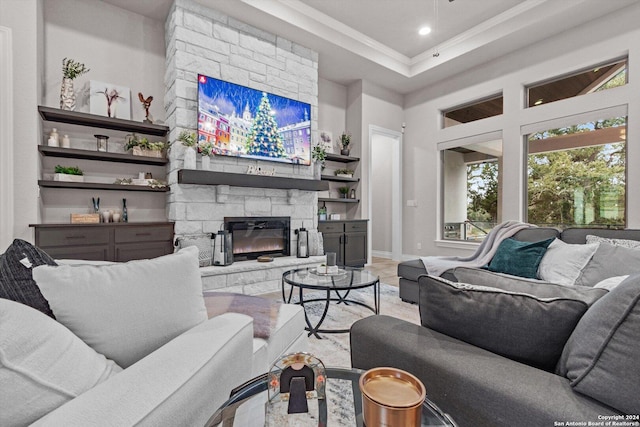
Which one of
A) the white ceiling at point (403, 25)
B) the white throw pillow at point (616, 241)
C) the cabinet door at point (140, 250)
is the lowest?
the cabinet door at point (140, 250)

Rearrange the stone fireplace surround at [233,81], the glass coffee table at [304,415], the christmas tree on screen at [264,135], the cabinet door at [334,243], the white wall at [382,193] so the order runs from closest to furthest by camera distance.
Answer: the glass coffee table at [304,415] → the stone fireplace surround at [233,81] → the christmas tree on screen at [264,135] → the cabinet door at [334,243] → the white wall at [382,193]

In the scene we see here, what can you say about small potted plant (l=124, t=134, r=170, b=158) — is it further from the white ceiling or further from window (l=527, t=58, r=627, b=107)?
window (l=527, t=58, r=627, b=107)

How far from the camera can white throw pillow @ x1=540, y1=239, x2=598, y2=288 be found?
220cm

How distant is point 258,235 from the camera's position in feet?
13.6

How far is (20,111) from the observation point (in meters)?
2.89

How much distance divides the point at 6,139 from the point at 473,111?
6.03 m

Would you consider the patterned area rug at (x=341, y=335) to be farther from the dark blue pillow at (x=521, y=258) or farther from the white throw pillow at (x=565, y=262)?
the white throw pillow at (x=565, y=262)

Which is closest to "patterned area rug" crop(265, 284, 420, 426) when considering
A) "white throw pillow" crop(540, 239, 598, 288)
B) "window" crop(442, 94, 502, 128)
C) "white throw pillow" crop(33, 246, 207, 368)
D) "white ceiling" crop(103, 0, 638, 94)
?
"white throw pillow" crop(33, 246, 207, 368)

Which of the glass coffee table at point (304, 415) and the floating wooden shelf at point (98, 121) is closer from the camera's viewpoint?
the glass coffee table at point (304, 415)

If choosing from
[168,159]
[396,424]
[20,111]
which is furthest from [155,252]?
[396,424]

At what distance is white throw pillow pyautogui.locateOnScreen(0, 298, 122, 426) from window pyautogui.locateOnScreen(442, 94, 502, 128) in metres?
5.71

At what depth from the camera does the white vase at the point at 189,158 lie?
3.47 metres

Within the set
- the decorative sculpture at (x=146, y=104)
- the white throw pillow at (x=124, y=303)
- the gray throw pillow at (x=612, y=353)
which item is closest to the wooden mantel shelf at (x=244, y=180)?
the decorative sculpture at (x=146, y=104)

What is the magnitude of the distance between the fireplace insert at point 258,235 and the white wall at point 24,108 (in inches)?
72.6
